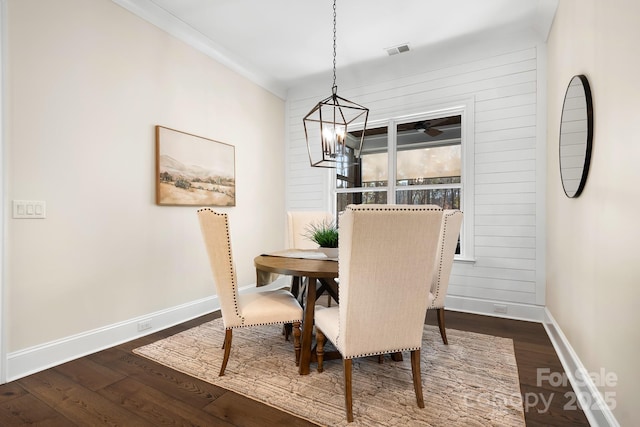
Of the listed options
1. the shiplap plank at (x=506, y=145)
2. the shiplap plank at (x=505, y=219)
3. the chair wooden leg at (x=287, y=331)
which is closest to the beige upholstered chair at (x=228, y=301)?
the chair wooden leg at (x=287, y=331)

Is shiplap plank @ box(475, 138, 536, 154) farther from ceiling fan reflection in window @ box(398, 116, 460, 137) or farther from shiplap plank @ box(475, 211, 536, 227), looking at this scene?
shiplap plank @ box(475, 211, 536, 227)

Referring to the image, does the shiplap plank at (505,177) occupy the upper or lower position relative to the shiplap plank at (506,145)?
lower

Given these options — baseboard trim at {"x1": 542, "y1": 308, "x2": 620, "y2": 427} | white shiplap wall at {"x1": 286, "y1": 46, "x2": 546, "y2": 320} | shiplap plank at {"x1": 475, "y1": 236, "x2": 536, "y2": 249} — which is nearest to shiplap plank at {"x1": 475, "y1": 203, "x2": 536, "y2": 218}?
white shiplap wall at {"x1": 286, "y1": 46, "x2": 546, "y2": 320}

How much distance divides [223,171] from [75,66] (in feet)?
5.25

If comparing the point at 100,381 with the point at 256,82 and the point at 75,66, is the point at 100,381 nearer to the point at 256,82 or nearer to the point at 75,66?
the point at 75,66

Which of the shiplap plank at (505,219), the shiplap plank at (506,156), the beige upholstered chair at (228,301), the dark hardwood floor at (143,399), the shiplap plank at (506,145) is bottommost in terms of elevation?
the dark hardwood floor at (143,399)

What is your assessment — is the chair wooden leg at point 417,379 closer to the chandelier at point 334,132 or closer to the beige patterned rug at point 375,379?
the beige patterned rug at point 375,379

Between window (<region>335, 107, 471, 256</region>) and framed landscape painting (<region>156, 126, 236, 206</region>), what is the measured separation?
62.2 inches

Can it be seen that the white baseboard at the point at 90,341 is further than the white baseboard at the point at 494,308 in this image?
No

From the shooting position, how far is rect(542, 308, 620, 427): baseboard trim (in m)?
1.49

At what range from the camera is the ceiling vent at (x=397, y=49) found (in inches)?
141

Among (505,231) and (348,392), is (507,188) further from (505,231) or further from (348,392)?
(348,392)

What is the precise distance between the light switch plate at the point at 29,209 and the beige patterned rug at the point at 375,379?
47.9 inches

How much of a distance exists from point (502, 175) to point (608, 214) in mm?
1974
